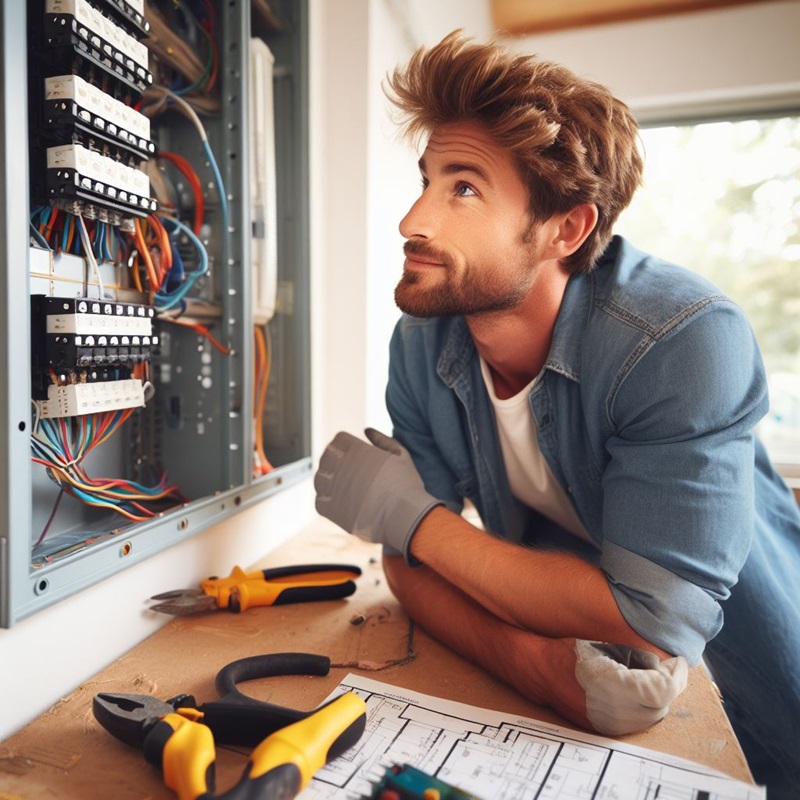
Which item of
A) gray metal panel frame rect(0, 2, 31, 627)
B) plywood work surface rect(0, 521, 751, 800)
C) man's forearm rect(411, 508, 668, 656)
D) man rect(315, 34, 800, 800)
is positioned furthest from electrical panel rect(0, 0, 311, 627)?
man's forearm rect(411, 508, 668, 656)

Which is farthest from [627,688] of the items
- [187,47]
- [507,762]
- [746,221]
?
[746,221]

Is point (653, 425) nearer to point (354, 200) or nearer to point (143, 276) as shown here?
point (143, 276)

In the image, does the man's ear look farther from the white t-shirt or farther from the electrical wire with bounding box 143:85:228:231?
the electrical wire with bounding box 143:85:228:231

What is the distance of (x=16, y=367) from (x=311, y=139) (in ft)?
3.06

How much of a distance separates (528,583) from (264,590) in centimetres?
39

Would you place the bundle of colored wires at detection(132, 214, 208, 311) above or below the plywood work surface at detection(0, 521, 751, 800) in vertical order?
above

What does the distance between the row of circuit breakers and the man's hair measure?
0.41 meters

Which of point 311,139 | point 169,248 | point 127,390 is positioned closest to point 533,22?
point 311,139

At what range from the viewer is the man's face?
0.91m

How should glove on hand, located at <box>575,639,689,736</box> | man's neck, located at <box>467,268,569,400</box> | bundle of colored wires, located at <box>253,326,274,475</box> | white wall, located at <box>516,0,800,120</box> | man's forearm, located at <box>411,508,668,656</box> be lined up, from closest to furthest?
glove on hand, located at <box>575,639,689,736</box> < man's forearm, located at <box>411,508,668,656</box> < man's neck, located at <box>467,268,569,400</box> < bundle of colored wires, located at <box>253,326,274,475</box> < white wall, located at <box>516,0,800,120</box>

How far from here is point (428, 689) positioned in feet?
2.42

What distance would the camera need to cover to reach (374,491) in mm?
932

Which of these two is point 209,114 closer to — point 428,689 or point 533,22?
point 428,689

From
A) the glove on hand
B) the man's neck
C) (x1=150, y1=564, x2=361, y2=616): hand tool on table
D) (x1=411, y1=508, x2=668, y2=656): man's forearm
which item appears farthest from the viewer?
the man's neck
